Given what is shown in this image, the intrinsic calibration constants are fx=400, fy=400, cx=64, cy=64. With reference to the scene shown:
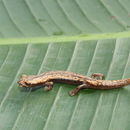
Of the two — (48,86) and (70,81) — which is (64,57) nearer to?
(70,81)

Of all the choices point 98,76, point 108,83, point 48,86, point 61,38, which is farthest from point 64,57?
point 108,83

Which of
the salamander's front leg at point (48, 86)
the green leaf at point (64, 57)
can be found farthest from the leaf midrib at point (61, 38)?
the salamander's front leg at point (48, 86)

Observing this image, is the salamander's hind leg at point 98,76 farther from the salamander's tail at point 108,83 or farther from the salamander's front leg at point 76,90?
the salamander's front leg at point 76,90

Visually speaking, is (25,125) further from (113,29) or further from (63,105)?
(113,29)

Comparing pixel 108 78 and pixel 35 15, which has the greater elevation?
pixel 35 15

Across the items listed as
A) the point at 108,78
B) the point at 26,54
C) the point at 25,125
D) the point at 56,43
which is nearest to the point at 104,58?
the point at 108,78
